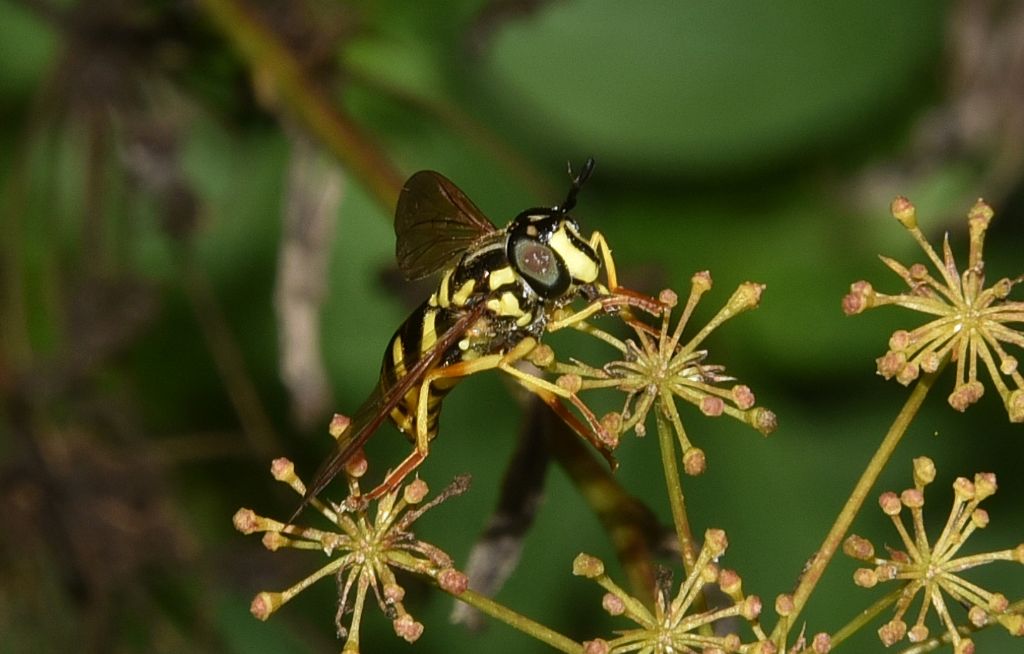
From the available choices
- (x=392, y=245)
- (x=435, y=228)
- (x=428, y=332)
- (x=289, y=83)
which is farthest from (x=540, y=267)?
(x=392, y=245)

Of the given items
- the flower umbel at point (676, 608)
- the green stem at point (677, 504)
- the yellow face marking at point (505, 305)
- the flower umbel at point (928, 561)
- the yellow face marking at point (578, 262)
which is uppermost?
the yellow face marking at point (578, 262)

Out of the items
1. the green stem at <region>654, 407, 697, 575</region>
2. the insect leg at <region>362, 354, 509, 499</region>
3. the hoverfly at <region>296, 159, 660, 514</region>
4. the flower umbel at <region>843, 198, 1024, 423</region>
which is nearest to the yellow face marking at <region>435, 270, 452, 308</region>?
the hoverfly at <region>296, 159, 660, 514</region>

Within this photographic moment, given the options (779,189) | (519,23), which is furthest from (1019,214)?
(519,23)

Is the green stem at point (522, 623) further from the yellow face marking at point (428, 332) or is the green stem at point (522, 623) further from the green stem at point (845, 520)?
the yellow face marking at point (428, 332)

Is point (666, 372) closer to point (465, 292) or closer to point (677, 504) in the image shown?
point (677, 504)

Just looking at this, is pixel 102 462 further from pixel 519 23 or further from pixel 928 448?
pixel 928 448

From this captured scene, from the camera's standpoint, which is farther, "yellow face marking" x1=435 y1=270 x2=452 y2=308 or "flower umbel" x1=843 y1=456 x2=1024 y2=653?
"yellow face marking" x1=435 y1=270 x2=452 y2=308

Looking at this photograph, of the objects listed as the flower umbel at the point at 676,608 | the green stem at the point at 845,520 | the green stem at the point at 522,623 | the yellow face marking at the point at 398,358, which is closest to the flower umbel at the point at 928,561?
the green stem at the point at 845,520

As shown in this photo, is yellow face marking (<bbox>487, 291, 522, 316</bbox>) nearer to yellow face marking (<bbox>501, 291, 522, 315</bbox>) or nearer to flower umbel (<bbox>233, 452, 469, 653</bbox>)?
yellow face marking (<bbox>501, 291, 522, 315</bbox>)
